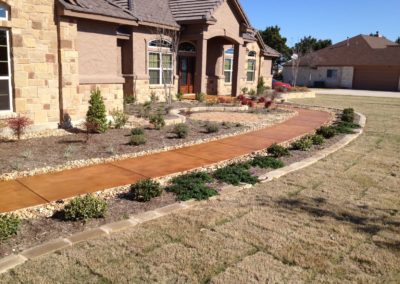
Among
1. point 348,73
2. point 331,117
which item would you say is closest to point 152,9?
point 331,117

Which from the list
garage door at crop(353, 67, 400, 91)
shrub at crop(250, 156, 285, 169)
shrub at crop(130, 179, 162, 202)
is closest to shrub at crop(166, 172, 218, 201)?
shrub at crop(130, 179, 162, 202)

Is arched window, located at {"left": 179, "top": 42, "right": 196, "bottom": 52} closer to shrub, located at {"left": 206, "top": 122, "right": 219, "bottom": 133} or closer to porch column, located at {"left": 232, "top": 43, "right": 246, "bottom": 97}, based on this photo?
porch column, located at {"left": 232, "top": 43, "right": 246, "bottom": 97}

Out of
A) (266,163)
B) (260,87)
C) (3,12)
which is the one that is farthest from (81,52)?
(260,87)

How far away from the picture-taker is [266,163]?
804 centimetres

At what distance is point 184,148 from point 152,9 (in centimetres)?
1292

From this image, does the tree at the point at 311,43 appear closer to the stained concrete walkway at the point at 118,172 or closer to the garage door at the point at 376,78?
the garage door at the point at 376,78

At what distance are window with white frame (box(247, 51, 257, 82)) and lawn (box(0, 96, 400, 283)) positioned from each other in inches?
897

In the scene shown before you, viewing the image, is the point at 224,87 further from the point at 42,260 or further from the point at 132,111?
the point at 42,260

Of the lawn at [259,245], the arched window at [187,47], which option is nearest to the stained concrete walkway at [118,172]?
the lawn at [259,245]

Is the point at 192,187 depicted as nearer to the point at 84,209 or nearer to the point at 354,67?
the point at 84,209

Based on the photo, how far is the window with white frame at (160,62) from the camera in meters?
19.4

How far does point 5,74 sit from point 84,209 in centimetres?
646

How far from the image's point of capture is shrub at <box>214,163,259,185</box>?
6.88 m

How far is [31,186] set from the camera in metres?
6.41
